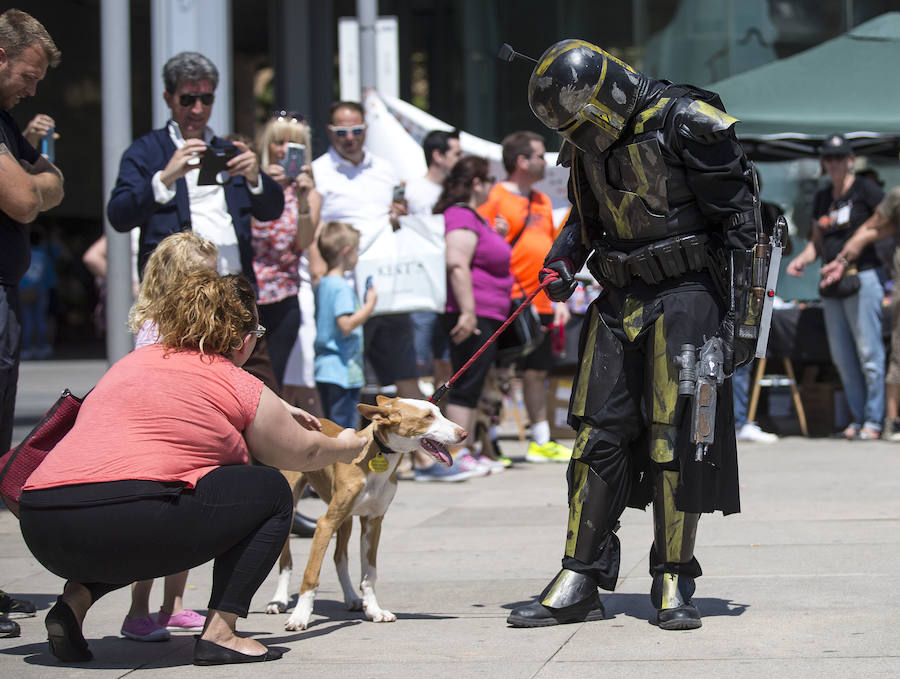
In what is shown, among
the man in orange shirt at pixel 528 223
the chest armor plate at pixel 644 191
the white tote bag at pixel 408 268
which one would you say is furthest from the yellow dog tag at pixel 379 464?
the man in orange shirt at pixel 528 223

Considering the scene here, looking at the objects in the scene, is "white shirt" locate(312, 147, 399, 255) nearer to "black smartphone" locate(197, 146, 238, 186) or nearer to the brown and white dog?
"black smartphone" locate(197, 146, 238, 186)

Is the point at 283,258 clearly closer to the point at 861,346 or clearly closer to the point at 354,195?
the point at 354,195

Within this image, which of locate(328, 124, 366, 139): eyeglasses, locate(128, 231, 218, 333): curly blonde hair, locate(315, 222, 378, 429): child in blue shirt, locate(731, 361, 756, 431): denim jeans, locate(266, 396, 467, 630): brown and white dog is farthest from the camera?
locate(731, 361, 756, 431): denim jeans

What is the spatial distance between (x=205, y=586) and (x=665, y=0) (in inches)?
531

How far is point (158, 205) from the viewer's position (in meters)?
6.12

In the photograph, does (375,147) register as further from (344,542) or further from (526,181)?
(344,542)

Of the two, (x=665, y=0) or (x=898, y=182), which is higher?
(x=665, y=0)

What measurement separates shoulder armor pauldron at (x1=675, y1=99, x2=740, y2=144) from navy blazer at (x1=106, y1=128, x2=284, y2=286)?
2.45m

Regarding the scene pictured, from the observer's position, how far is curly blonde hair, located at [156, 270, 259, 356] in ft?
13.7

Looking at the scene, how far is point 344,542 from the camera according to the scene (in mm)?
5125

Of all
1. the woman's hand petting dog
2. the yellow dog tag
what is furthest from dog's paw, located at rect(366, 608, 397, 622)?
the woman's hand petting dog

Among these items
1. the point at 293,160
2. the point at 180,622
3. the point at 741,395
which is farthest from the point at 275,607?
the point at 741,395

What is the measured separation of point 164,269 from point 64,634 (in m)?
1.29

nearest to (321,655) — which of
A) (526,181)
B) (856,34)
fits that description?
(526,181)
